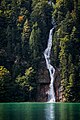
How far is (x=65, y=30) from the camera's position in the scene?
102 meters

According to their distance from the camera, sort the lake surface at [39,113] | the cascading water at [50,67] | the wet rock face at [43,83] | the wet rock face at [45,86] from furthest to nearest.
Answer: the wet rock face at [43,83] < the wet rock face at [45,86] < the cascading water at [50,67] < the lake surface at [39,113]

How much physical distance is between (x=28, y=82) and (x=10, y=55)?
1268 cm

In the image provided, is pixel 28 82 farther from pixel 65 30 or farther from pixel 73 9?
pixel 73 9

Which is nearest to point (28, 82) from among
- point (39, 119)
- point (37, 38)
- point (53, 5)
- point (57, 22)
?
point (37, 38)

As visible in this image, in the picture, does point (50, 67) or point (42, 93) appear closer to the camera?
point (42, 93)

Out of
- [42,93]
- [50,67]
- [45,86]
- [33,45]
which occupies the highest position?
[33,45]

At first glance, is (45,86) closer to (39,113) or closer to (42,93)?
(42,93)

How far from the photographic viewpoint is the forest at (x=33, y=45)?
9231 centimetres

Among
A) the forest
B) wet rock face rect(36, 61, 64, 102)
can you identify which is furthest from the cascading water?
the forest

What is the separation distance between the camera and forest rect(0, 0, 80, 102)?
303 ft

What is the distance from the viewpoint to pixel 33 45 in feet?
332

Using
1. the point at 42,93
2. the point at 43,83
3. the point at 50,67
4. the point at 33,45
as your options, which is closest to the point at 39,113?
the point at 42,93

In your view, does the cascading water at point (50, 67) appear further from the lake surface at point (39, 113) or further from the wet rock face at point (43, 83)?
the lake surface at point (39, 113)

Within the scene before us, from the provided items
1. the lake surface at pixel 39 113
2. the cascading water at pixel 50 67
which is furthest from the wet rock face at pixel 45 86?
the lake surface at pixel 39 113
